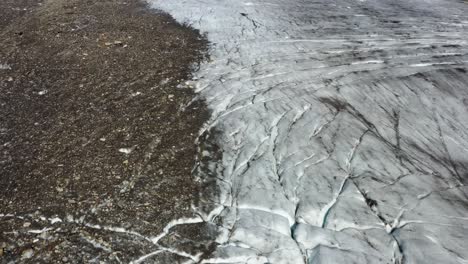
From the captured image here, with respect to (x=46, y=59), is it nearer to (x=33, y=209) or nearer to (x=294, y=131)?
(x=33, y=209)

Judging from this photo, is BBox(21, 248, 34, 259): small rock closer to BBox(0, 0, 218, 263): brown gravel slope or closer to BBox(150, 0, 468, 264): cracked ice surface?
BBox(0, 0, 218, 263): brown gravel slope

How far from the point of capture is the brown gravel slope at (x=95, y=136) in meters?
2.45

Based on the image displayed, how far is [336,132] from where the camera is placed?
342cm

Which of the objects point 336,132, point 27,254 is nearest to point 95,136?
point 27,254

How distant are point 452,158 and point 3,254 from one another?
122 inches

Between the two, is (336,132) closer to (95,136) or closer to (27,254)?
(95,136)

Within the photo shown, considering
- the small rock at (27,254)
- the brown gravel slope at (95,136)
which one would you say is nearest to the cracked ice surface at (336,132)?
the brown gravel slope at (95,136)

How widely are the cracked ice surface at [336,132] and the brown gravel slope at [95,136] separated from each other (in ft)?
0.96

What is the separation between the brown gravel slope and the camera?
2.45m

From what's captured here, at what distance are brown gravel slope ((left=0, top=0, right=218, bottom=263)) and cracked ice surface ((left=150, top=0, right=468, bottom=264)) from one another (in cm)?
29

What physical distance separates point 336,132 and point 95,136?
6.08 feet

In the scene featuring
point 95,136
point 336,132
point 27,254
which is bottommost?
point 27,254

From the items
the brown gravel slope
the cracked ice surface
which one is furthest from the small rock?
the cracked ice surface

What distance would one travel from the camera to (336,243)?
2490 millimetres
